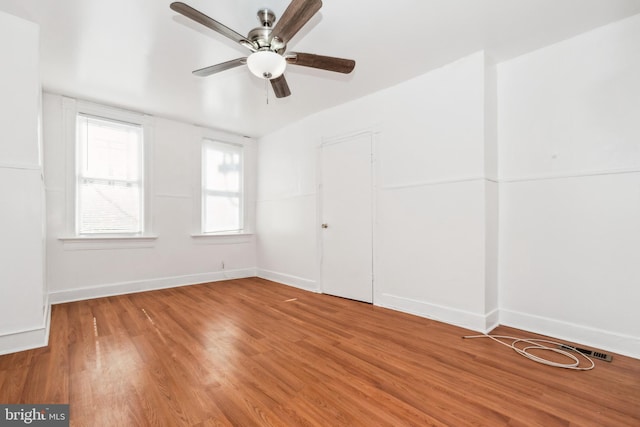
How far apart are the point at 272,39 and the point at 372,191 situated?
218 cm

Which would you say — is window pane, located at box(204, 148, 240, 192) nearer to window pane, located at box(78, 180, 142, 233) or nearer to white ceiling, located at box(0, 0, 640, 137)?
window pane, located at box(78, 180, 142, 233)

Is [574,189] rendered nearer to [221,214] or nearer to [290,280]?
[290,280]

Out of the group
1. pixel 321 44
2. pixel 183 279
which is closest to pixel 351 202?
pixel 321 44

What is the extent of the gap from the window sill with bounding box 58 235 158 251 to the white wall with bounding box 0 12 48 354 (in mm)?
1616

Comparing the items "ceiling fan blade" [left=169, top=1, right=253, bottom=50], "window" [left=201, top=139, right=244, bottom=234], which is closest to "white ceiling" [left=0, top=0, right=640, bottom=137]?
"ceiling fan blade" [left=169, top=1, right=253, bottom=50]

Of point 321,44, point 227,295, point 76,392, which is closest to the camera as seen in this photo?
point 76,392

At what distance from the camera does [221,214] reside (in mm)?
5316

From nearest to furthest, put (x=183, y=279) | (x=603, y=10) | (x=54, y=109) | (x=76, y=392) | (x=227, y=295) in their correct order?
(x=76, y=392)
(x=603, y=10)
(x=54, y=109)
(x=227, y=295)
(x=183, y=279)

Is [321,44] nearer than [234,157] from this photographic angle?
Yes

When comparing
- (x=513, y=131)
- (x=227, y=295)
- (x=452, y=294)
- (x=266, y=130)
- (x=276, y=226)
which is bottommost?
(x=227, y=295)

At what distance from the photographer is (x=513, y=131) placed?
9.57 feet

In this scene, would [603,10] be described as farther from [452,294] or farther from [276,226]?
[276,226]

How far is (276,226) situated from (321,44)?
325 centimetres

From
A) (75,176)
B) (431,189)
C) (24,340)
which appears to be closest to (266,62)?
(431,189)
